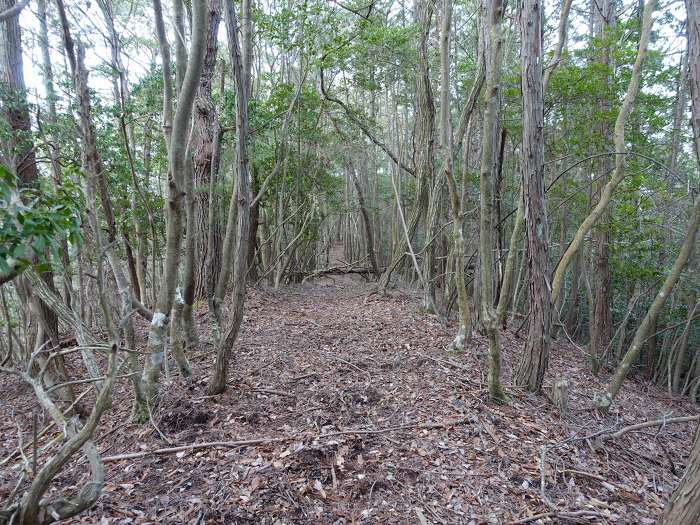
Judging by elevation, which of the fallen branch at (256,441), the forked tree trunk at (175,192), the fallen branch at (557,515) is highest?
the forked tree trunk at (175,192)

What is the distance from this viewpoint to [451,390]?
14.8 ft

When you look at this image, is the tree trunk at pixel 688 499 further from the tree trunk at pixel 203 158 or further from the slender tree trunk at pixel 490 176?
the tree trunk at pixel 203 158

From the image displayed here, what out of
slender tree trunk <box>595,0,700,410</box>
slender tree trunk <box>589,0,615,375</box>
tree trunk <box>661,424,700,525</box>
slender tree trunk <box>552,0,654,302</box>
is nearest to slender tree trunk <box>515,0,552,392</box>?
slender tree trunk <box>552,0,654,302</box>

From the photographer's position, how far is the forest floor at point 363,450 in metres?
2.81

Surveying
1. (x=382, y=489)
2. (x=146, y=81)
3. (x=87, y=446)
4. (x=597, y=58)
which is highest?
(x=597, y=58)

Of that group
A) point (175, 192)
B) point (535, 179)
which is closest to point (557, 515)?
point (535, 179)

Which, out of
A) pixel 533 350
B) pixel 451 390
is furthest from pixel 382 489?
pixel 533 350

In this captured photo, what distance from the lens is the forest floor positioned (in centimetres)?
281

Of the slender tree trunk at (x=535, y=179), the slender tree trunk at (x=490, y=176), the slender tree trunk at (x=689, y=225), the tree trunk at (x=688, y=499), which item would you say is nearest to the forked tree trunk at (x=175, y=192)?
the slender tree trunk at (x=490, y=176)

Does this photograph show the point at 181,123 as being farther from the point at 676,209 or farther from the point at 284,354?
the point at 676,209

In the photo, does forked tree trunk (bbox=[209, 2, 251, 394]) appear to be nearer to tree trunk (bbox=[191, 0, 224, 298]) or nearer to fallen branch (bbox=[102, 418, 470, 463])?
fallen branch (bbox=[102, 418, 470, 463])

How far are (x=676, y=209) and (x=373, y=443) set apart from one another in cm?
937

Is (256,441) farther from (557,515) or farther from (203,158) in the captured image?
(203,158)

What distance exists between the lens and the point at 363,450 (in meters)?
3.41
